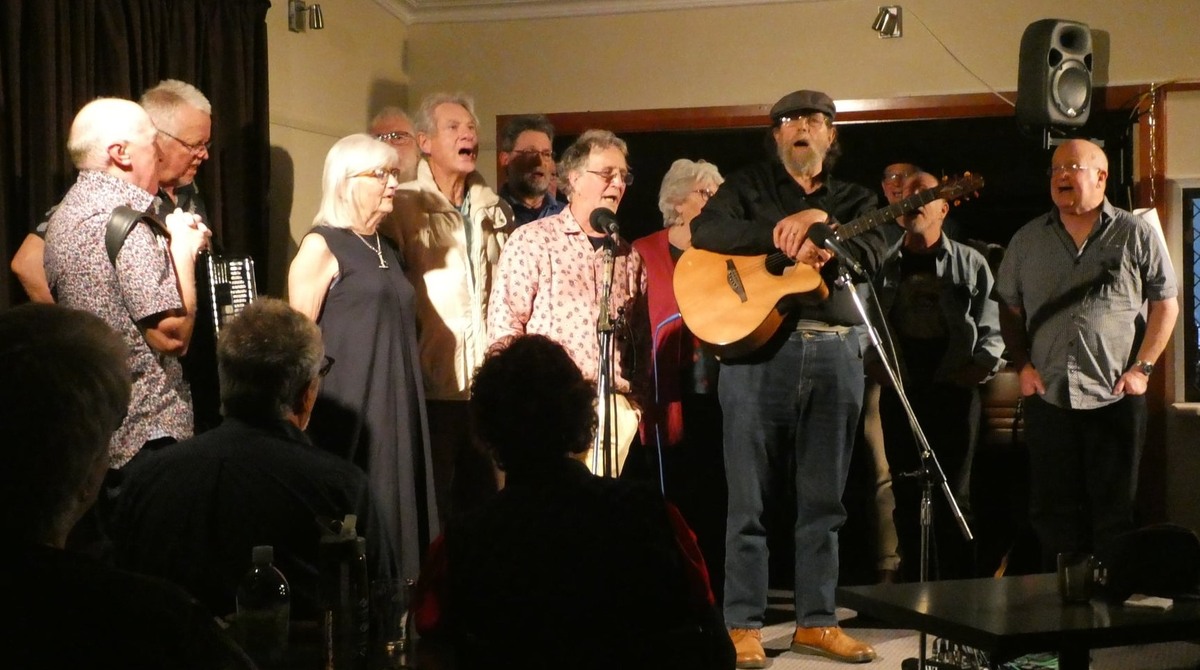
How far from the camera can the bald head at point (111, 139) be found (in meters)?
3.04

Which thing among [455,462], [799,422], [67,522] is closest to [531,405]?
[67,522]

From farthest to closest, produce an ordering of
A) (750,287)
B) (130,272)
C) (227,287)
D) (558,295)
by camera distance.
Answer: (558,295) → (750,287) → (227,287) → (130,272)

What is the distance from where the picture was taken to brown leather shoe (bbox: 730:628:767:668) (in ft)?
11.8

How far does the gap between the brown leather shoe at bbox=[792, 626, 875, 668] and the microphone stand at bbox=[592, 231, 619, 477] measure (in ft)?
2.53

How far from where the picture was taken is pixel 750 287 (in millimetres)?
3686

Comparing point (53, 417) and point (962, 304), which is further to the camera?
point (962, 304)

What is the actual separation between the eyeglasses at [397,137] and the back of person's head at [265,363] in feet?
6.81

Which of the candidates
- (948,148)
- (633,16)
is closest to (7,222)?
(633,16)

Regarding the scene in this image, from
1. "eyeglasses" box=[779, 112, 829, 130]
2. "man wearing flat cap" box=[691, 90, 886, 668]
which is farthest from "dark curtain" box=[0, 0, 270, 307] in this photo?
"eyeglasses" box=[779, 112, 829, 130]

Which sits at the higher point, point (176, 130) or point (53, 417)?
point (176, 130)

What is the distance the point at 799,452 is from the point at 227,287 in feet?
5.64

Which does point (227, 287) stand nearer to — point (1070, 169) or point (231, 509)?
point (231, 509)

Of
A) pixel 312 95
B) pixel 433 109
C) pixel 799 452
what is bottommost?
pixel 799 452

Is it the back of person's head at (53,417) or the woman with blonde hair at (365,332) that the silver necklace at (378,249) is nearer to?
the woman with blonde hair at (365,332)
